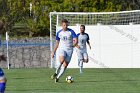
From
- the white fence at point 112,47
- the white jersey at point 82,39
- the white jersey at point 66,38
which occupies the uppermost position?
the white jersey at point 66,38

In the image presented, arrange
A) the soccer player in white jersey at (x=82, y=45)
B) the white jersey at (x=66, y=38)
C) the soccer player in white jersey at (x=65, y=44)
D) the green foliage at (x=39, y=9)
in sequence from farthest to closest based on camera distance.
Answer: the green foliage at (x=39, y=9), the soccer player in white jersey at (x=82, y=45), the white jersey at (x=66, y=38), the soccer player in white jersey at (x=65, y=44)

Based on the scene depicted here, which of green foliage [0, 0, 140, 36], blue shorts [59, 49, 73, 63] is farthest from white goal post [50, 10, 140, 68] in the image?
green foliage [0, 0, 140, 36]

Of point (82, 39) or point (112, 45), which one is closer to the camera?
point (82, 39)

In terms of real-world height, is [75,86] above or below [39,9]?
below

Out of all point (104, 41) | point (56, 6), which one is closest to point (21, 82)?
point (104, 41)

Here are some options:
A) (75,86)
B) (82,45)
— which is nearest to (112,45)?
(82,45)

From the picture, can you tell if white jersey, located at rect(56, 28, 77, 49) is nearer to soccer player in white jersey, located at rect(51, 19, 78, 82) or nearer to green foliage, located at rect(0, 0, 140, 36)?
soccer player in white jersey, located at rect(51, 19, 78, 82)

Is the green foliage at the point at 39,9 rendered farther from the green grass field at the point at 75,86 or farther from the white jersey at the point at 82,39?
the green grass field at the point at 75,86

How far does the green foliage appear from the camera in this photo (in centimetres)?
4031

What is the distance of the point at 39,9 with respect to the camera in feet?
132

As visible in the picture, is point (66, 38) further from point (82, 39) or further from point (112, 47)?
point (112, 47)

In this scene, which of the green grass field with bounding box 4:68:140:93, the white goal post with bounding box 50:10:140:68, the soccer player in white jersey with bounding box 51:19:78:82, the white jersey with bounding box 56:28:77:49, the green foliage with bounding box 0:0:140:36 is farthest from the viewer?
the green foliage with bounding box 0:0:140:36

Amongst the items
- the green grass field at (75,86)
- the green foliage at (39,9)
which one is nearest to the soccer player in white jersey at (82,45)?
the green grass field at (75,86)

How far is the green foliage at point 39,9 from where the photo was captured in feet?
132
